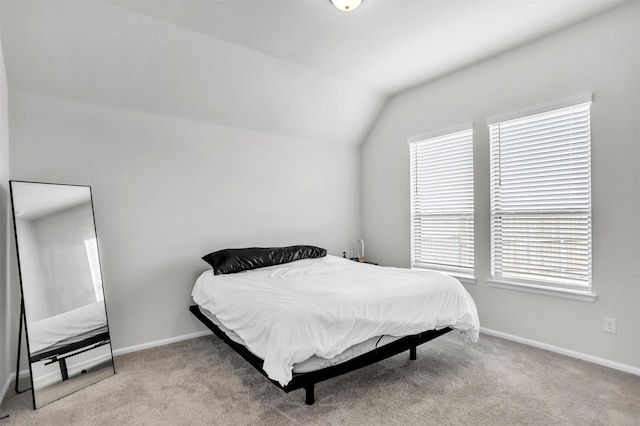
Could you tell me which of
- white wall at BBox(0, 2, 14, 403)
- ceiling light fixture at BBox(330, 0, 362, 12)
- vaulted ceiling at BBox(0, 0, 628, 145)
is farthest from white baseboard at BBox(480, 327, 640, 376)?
white wall at BBox(0, 2, 14, 403)

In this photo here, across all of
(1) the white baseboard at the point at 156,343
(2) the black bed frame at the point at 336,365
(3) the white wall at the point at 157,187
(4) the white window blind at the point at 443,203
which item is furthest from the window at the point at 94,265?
(4) the white window blind at the point at 443,203

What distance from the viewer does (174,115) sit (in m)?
3.44

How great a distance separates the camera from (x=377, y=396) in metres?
2.22

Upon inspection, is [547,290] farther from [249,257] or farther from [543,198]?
[249,257]

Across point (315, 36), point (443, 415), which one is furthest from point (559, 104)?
point (443, 415)

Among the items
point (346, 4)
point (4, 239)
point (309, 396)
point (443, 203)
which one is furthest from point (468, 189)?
point (4, 239)

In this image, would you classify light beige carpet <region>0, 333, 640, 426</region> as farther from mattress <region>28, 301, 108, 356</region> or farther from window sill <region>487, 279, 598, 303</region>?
window sill <region>487, 279, 598, 303</region>

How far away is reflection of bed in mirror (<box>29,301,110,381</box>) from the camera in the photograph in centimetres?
232

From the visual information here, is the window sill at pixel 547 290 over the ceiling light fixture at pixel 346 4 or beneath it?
beneath

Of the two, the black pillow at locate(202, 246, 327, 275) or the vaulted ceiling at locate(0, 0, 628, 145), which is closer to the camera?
the vaulted ceiling at locate(0, 0, 628, 145)

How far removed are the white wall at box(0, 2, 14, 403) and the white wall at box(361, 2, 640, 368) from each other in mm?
4125

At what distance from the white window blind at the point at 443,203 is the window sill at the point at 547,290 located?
39 cm

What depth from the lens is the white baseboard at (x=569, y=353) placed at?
8.46 feet

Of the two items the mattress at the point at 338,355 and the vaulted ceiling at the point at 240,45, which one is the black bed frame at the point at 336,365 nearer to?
the mattress at the point at 338,355
